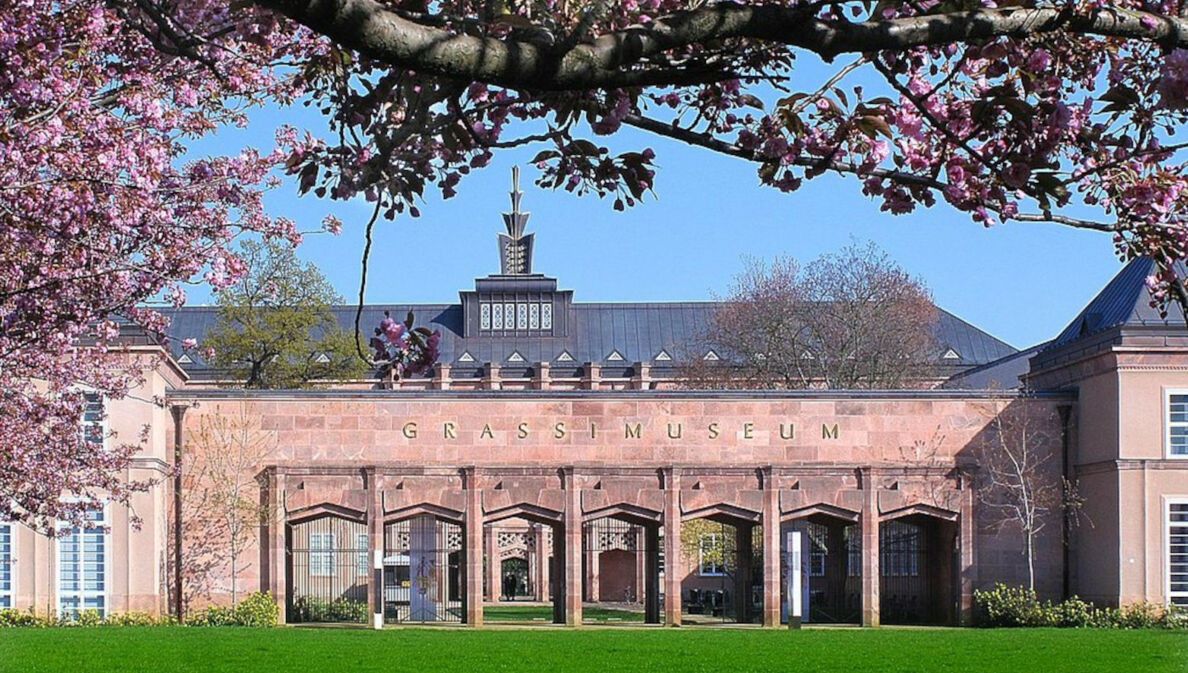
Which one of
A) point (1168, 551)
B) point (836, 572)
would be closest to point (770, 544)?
point (836, 572)

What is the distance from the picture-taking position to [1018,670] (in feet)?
72.0

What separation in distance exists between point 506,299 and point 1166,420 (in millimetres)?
62003

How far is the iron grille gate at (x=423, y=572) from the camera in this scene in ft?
147

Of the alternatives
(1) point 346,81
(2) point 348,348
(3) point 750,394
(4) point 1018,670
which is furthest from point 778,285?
(1) point 346,81

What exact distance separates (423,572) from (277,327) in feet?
33.5

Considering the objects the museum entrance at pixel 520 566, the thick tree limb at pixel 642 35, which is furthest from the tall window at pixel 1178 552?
the thick tree limb at pixel 642 35

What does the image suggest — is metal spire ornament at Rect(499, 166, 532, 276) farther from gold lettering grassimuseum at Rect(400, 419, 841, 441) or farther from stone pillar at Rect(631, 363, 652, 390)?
gold lettering grassimuseum at Rect(400, 419, 841, 441)

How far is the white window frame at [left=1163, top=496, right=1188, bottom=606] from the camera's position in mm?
37094

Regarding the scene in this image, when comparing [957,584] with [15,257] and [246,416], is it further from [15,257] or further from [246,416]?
[15,257]

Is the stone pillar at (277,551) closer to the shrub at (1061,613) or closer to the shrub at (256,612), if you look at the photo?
the shrub at (256,612)

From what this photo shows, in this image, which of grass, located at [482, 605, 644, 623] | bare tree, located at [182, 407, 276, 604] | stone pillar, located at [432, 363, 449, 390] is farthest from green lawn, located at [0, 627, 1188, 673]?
stone pillar, located at [432, 363, 449, 390]

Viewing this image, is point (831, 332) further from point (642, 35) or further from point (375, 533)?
point (642, 35)

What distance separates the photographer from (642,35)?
5410 mm

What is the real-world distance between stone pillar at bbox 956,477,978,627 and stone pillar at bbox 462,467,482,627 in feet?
33.8
